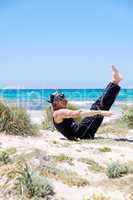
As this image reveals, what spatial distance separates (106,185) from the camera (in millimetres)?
6312

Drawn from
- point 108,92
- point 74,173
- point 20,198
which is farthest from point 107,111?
point 20,198

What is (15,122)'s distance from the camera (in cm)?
1100

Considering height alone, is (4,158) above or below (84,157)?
above

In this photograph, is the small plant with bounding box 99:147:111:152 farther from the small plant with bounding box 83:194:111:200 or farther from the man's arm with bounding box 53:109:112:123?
the small plant with bounding box 83:194:111:200

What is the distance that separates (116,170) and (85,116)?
3.91 meters

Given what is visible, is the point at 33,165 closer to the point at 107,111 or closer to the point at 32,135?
the point at 107,111

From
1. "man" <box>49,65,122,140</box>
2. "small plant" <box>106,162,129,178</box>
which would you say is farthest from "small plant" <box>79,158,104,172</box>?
"man" <box>49,65,122,140</box>

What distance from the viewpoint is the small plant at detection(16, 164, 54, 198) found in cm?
583

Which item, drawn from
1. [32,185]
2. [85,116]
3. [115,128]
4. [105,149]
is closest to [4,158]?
[32,185]

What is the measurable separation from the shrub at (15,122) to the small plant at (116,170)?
4241mm

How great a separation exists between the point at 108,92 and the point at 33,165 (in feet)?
13.2

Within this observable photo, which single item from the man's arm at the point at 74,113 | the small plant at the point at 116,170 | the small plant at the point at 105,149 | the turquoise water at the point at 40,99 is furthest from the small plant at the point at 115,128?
the small plant at the point at 116,170

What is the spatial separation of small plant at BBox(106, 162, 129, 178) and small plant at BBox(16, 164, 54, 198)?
107cm

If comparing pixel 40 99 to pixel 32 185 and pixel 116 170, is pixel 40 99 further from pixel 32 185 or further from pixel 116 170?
pixel 32 185
